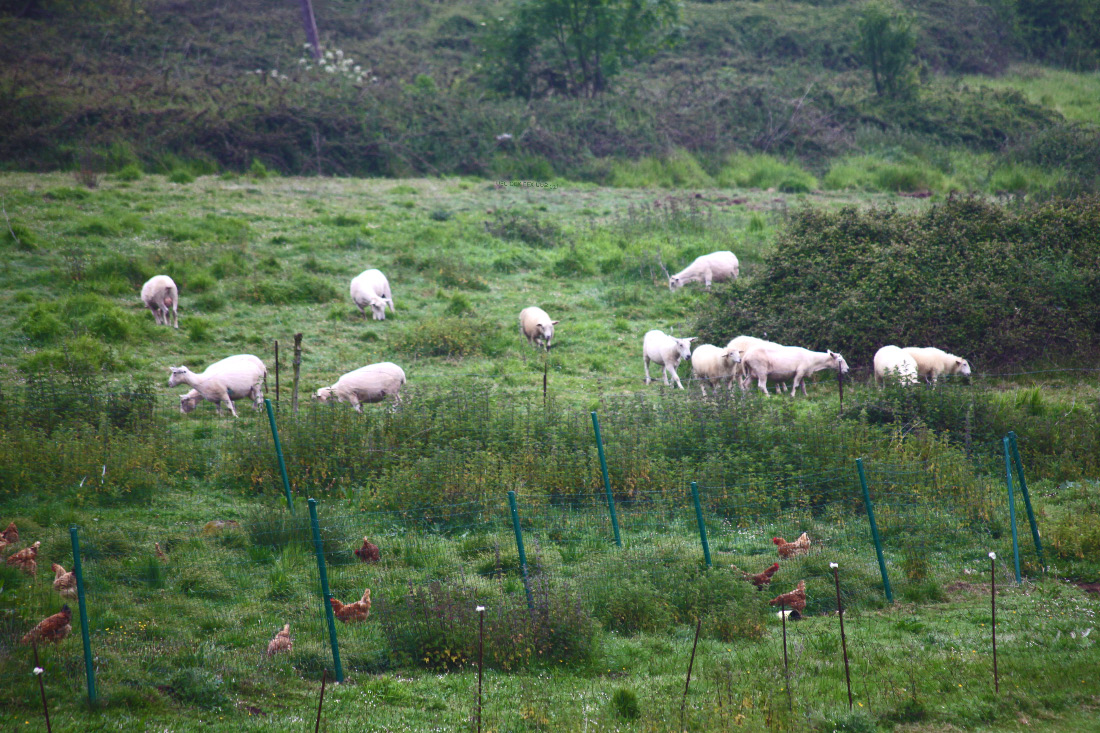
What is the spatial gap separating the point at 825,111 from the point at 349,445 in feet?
119

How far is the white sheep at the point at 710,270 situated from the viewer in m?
22.8

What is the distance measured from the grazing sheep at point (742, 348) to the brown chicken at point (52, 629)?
40.3 feet

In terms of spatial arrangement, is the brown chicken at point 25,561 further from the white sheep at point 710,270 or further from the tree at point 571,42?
the tree at point 571,42

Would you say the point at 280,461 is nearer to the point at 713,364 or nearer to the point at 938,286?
the point at 713,364

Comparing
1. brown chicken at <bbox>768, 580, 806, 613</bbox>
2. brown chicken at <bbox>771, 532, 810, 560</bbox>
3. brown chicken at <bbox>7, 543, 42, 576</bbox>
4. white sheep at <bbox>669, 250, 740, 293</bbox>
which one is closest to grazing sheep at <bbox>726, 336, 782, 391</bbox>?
white sheep at <bbox>669, 250, 740, 293</bbox>

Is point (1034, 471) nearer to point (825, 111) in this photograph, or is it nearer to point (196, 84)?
point (825, 111)

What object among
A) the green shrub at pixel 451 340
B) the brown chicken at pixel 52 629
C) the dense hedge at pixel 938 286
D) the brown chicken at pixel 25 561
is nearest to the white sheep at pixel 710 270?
the dense hedge at pixel 938 286

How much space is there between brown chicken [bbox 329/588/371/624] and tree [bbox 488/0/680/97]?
128 feet

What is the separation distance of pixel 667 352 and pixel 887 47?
32.5 metres

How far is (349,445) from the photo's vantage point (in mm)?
12492

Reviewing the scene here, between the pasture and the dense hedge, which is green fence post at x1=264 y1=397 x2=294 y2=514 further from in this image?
the dense hedge

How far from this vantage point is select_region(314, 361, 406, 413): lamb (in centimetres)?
1497

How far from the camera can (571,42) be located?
142 feet

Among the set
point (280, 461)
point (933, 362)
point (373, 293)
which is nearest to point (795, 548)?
point (280, 461)
